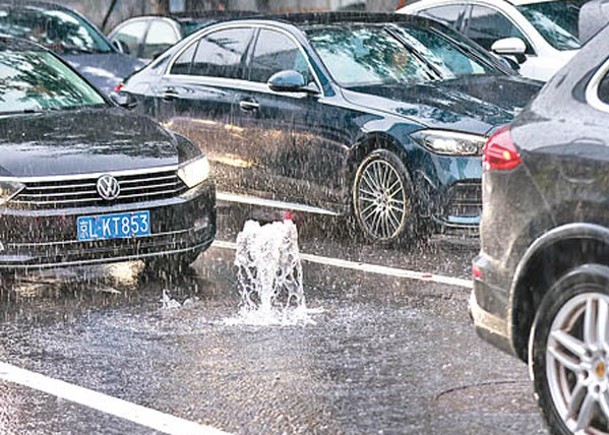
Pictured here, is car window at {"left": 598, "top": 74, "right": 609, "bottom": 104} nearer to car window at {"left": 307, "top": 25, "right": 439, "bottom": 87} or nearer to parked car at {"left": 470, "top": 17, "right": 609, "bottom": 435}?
parked car at {"left": 470, "top": 17, "right": 609, "bottom": 435}

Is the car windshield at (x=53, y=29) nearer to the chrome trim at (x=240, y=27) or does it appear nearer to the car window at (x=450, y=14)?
the car window at (x=450, y=14)

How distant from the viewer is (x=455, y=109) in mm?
10891

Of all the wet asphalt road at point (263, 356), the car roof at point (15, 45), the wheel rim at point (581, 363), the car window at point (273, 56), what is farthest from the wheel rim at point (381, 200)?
the wheel rim at point (581, 363)

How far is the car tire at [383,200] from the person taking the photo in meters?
10.8

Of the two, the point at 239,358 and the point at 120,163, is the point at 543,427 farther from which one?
the point at 120,163

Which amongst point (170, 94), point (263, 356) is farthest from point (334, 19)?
point (263, 356)

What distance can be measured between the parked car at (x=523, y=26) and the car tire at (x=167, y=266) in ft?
15.7

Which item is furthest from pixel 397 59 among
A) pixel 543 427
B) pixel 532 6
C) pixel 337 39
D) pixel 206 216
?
pixel 543 427

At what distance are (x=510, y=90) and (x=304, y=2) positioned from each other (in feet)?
55.5

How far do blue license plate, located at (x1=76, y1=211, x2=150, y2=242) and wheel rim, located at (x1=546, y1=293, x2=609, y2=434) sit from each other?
152 inches

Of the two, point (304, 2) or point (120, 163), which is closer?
point (120, 163)

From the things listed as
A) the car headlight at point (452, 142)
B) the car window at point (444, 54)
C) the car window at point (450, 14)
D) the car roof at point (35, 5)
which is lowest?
the car roof at point (35, 5)

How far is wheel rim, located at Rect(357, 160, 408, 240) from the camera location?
35.5 ft

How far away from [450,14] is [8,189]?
7.85m
